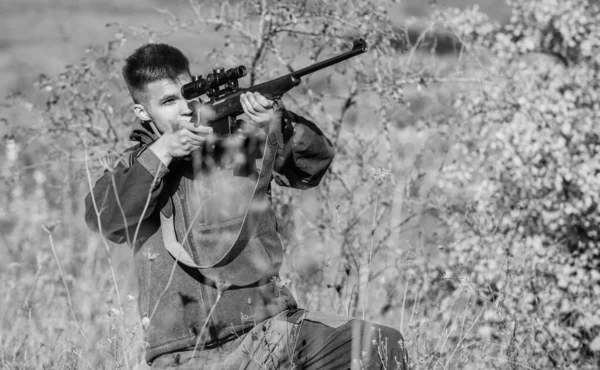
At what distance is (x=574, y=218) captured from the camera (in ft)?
18.8

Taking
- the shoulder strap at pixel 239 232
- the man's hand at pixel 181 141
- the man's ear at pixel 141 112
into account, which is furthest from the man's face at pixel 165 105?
the shoulder strap at pixel 239 232

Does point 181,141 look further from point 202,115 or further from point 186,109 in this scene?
point 186,109

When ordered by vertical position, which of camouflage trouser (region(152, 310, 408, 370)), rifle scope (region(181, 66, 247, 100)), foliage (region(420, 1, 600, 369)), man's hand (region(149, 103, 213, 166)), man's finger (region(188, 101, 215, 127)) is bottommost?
foliage (region(420, 1, 600, 369))

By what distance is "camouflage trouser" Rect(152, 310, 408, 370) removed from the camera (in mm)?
2557

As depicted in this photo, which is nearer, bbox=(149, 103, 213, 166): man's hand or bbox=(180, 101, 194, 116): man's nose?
bbox=(149, 103, 213, 166): man's hand

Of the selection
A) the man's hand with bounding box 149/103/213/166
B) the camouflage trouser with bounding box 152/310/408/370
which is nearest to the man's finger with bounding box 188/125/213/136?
the man's hand with bounding box 149/103/213/166

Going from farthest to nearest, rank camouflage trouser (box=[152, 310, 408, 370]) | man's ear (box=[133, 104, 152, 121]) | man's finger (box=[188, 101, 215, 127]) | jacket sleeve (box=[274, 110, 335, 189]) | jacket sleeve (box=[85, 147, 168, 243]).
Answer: man's ear (box=[133, 104, 152, 121]), jacket sleeve (box=[274, 110, 335, 189]), man's finger (box=[188, 101, 215, 127]), jacket sleeve (box=[85, 147, 168, 243]), camouflage trouser (box=[152, 310, 408, 370])

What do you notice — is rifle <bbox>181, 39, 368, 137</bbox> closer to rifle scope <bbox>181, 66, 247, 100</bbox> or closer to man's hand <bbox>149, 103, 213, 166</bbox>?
rifle scope <bbox>181, 66, 247, 100</bbox>

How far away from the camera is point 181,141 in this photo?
2.76 metres

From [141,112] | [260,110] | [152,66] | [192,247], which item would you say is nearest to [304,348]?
[192,247]

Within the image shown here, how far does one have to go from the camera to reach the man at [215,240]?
2.66 m

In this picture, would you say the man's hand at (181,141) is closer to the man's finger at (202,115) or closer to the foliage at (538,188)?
the man's finger at (202,115)

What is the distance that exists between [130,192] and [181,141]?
272mm

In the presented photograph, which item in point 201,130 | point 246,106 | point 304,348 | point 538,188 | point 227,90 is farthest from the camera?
point 538,188
